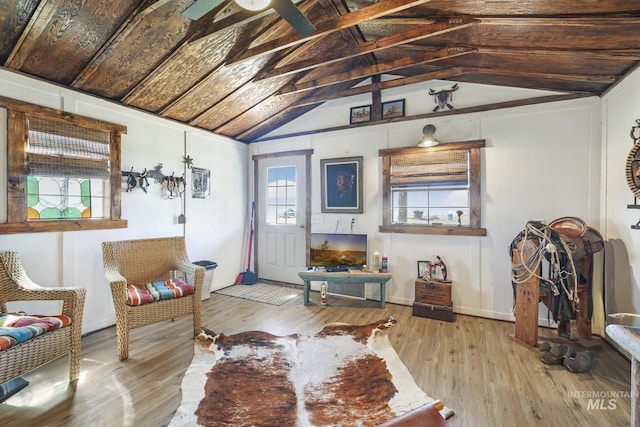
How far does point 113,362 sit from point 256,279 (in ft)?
8.61

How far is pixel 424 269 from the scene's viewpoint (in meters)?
3.73

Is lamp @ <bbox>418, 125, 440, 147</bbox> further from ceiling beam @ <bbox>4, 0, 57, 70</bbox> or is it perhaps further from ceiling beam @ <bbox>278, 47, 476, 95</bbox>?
ceiling beam @ <bbox>4, 0, 57, 70</bbox>

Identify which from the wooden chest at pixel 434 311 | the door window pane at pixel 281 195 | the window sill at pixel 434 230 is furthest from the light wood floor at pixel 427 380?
the door window pane at pixel 281 195

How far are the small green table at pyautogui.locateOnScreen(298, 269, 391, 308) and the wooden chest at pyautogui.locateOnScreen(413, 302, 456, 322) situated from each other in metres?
0.46

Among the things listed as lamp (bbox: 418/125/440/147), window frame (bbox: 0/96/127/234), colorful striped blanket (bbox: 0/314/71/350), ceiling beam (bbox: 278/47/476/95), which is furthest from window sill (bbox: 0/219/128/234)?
lamp (bbox: 418/125/440/147)

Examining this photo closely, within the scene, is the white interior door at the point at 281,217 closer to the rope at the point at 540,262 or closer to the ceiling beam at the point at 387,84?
the ceiling beam at the point at 387,84

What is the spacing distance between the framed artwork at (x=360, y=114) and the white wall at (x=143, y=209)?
2061 mm

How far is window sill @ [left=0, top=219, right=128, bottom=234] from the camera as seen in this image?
2.47m

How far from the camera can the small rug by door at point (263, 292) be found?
4.02m

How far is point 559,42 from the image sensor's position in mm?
2283

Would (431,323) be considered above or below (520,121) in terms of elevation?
below

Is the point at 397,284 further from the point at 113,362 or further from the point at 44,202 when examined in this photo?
the point at 44,202

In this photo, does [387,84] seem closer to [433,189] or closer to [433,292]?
[433,189]

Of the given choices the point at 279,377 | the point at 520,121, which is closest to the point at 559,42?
the point at 520,121
